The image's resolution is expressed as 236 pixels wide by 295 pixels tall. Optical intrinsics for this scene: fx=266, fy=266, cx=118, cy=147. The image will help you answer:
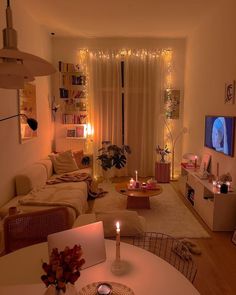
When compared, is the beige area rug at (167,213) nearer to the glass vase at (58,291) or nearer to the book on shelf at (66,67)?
the glass vase at (58,291)

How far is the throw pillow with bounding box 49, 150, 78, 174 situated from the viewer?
4.87m

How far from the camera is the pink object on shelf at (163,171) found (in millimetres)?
5652

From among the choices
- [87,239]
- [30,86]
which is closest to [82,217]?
[87,239]

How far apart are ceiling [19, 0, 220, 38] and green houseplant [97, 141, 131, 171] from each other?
93.6 inches

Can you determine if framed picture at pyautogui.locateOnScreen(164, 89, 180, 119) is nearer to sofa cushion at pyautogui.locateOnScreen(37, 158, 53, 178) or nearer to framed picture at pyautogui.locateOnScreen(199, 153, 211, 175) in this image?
framed picture at pyautogui.locateOnScreen(199, 153, 211, 175)

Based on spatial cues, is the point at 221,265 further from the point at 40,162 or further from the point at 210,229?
the point at 40,162

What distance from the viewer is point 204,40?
15.6ft

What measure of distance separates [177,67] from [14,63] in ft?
17.5

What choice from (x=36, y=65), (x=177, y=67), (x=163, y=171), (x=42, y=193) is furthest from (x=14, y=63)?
(x=177, y=67)

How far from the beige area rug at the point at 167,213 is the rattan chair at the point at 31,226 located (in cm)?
186

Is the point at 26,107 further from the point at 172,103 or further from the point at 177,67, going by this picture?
the point at 177,67

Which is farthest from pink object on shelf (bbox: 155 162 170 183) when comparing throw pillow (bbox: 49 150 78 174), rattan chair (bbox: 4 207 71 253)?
rattan chair (bbox: 4 207 71 253)

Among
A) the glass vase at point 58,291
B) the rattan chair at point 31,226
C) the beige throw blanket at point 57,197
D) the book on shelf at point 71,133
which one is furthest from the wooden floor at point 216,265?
the book on shelf at point 71,133

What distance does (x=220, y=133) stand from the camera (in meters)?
3.87
